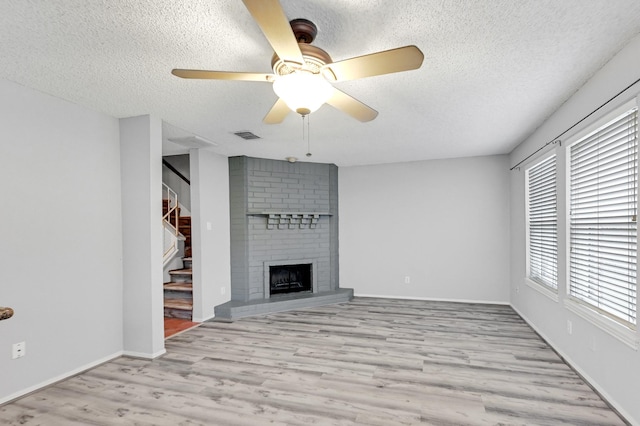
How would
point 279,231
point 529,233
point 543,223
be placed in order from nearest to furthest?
point 543,223
point 529,233
point 279,231

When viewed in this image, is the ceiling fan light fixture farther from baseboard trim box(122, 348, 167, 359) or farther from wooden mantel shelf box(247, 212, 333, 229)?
wooden mantel shelf box(247, 212, 333, 229)

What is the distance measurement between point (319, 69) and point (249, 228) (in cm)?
367

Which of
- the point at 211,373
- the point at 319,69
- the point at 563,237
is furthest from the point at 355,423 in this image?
the point at 563,237

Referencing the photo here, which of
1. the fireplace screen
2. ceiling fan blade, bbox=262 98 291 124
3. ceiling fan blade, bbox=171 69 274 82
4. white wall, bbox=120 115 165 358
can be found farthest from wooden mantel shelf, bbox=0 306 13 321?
the fireplace screen

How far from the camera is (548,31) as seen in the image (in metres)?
1.85

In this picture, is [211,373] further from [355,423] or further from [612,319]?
[612,319]

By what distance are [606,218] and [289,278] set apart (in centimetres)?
432

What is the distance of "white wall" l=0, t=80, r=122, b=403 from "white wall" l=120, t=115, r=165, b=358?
0.29 ft

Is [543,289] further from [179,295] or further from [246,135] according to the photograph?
[179,295]

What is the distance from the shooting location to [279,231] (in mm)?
5395

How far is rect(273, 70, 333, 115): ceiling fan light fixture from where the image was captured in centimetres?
166

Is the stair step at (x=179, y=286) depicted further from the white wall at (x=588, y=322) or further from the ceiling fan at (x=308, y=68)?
the white wall at (x=588, y=322)

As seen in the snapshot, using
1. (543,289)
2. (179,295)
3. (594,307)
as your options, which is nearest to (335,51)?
(594,307)

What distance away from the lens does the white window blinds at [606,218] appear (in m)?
2.17
